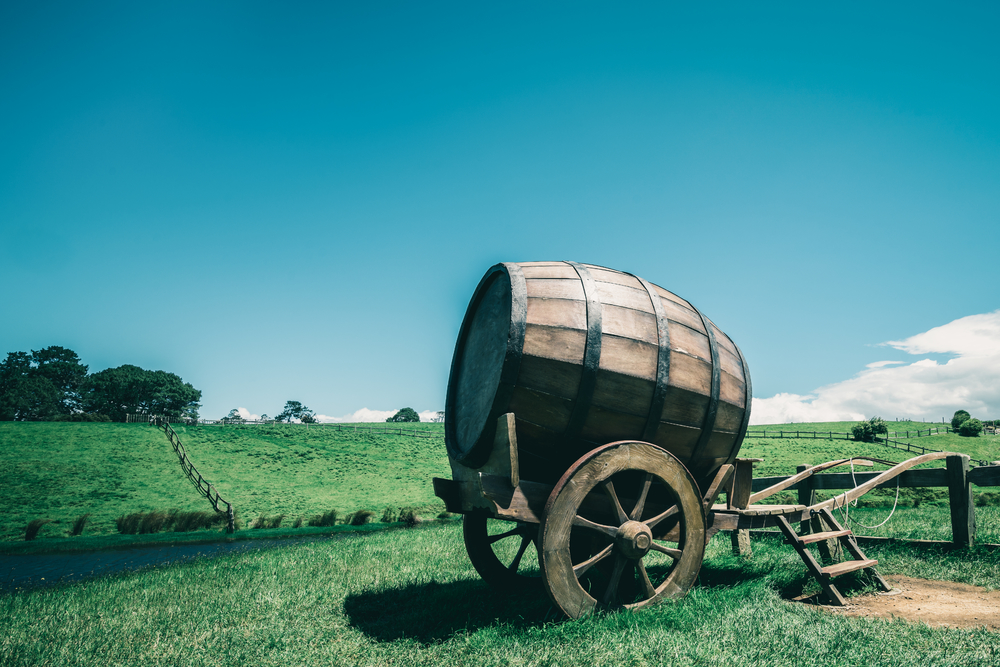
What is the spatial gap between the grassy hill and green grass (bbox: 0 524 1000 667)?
14.9m

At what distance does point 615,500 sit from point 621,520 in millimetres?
187

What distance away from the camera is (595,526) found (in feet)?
12.7

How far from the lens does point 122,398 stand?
76625mm

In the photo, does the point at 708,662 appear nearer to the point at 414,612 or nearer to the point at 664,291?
the point at 414,612

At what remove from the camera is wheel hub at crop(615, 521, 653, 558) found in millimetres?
3873

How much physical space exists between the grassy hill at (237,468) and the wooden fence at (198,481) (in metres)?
0.55

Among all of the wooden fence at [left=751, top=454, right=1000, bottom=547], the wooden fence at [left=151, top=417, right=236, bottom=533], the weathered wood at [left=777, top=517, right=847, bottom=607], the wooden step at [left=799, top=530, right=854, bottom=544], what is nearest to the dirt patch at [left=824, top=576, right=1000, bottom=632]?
the weathered wood at [left=777, top=517, right=847, bottom=607]

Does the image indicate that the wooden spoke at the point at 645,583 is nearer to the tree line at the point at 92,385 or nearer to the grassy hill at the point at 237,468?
the grassy hill at the point at 237,468

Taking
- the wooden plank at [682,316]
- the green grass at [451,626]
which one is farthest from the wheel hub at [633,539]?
the wooden plank at [682,316]

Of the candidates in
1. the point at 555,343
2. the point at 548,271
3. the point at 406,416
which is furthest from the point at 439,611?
the point at 406,416

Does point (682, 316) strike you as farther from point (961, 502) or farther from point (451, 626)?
point (961, 502)

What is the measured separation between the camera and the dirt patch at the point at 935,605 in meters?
4.07

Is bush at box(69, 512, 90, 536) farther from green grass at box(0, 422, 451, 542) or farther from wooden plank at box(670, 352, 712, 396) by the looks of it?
wooden plank at box(670, 352, 712, 396)

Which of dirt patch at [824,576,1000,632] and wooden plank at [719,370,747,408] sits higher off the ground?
wooden plank at [719,370,747,408]
